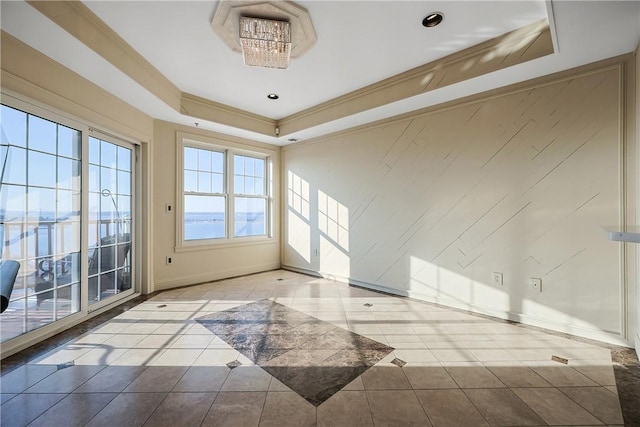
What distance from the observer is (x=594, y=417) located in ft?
5.36

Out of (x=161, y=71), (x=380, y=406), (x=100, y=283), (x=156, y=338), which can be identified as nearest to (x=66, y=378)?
(x=156, y=338)

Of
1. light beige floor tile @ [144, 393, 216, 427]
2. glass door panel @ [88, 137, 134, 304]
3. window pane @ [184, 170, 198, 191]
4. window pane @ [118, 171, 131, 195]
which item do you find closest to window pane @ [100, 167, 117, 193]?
glass door panel @ [88, 137, 134, 304]

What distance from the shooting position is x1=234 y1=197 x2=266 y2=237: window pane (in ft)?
17.4

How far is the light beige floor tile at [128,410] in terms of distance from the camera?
1615 millimetres

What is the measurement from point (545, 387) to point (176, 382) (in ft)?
8.49

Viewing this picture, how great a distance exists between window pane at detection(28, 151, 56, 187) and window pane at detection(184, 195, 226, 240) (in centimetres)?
196

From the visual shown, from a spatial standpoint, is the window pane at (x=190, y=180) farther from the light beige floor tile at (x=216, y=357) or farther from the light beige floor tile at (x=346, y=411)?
the light beige floor tile at (x=346, y=411)

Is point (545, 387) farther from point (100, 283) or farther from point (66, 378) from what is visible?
point (100, 283)

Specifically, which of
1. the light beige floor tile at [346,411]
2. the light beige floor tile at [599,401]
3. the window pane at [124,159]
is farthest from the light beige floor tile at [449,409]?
the window pane at [124,159]

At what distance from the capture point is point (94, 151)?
10.7 feet

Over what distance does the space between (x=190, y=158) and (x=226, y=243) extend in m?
1.60

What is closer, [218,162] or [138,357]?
[138,357]

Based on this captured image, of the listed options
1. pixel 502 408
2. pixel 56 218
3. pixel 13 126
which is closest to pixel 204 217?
pixel 56 218

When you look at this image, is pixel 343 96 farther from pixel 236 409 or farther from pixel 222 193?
pixel 236 409
